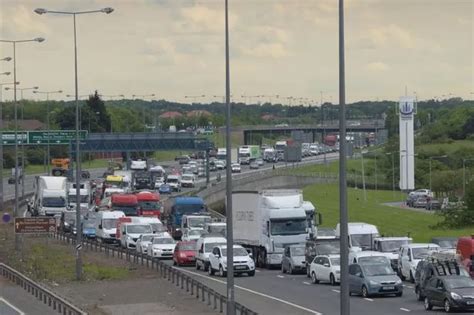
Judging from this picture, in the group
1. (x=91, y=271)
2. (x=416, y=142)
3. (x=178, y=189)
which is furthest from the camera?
(x=416, y=142)

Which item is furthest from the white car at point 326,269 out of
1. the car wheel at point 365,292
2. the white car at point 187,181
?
the white car at point 187,181

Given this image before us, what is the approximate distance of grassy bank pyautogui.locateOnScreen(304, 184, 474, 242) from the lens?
81.1 meters

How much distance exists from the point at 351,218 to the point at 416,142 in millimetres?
98461

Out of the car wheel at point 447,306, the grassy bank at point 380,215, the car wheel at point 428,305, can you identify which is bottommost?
the grassy bank at point 380,215

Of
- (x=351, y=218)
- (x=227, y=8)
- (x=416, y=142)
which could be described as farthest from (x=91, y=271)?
(x=416, y=142)

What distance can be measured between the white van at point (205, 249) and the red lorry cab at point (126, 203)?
30513mm

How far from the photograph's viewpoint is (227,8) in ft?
103

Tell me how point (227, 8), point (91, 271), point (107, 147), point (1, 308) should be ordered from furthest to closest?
point (107, 147)
point (91, 271)
point (1, 308)
point (227, 8)

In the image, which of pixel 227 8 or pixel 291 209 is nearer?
pixel 227 8

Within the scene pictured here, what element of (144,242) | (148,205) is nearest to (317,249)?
(144,242)

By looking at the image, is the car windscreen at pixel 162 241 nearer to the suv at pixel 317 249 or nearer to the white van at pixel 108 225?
the white van at pixel 108 225

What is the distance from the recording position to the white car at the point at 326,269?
45.4 metres

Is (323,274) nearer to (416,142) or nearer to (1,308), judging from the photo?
(1,308)

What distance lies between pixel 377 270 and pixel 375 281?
49cm
